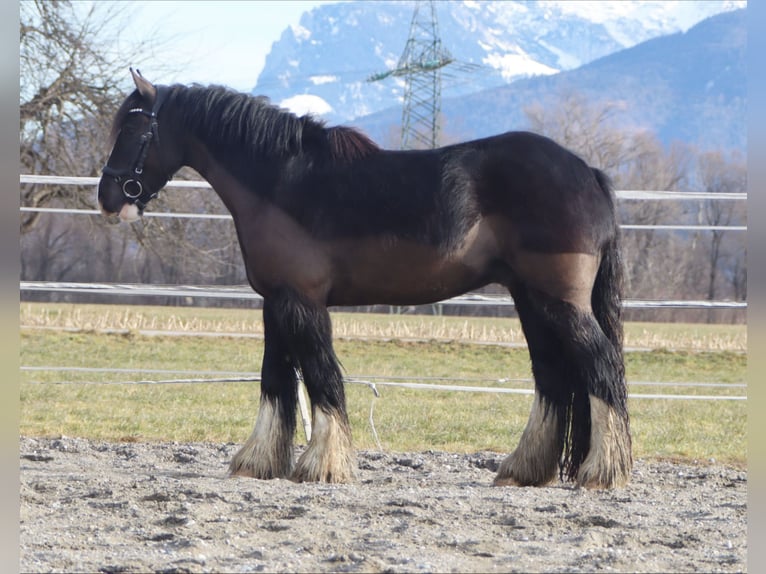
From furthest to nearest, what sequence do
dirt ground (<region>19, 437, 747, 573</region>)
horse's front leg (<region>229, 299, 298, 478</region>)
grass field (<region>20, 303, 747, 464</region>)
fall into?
grass field (<region>20, 303, 747, 464</region>) < horse's front leg (<region>229, 299, 298, 478</region>) < dirt ground (<region>19, 437, 747, 573</region>)

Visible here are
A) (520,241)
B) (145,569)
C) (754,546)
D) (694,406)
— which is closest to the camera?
(754,546)

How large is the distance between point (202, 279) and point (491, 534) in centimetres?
3605

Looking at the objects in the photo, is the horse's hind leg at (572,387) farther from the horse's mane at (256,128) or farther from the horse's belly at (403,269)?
the horse's mane at (256,128)

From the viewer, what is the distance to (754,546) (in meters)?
2.40

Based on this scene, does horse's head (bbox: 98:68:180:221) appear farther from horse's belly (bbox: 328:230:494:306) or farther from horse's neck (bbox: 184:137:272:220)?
horse's belly (bbox: 328:230:494:306)

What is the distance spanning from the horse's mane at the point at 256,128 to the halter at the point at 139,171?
16 centimetres

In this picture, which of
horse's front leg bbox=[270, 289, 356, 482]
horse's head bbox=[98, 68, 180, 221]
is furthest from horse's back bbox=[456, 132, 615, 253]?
horse's head bbox=[98, 68, 180, 221]

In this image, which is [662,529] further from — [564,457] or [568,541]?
[564,457]

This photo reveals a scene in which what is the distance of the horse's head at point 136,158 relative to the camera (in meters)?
5.58

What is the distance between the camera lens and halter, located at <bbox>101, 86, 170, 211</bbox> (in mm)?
5578

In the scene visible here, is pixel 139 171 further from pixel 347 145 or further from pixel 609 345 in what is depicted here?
pixel 609 345

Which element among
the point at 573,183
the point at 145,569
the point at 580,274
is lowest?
the point at 145,569

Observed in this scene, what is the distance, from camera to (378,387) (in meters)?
11.5

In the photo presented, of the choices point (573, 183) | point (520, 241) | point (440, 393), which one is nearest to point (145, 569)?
point (520, 241)
